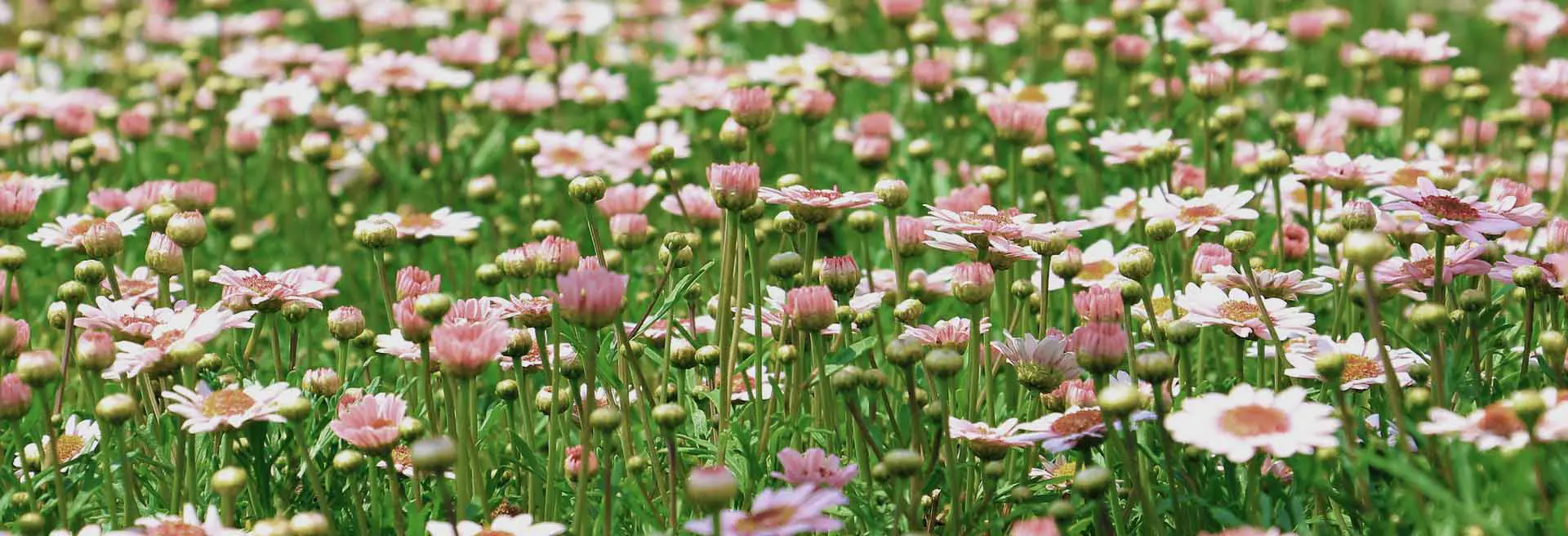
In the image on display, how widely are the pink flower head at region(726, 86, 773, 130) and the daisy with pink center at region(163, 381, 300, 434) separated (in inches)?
44.7

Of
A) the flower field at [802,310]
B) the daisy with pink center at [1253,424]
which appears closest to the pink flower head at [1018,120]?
the flower field at [802,310]

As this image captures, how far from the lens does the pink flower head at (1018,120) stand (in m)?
3.57

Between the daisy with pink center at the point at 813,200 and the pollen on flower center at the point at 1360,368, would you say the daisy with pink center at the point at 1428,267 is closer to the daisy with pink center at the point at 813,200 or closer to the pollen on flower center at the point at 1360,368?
the pollen on flower center at the point at 1360,368

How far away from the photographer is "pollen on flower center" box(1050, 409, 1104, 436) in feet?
7.29

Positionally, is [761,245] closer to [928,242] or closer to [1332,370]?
[928,242]

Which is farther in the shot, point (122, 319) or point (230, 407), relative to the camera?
point (122, 319)

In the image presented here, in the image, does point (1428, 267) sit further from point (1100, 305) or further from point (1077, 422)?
point (1077, 422)

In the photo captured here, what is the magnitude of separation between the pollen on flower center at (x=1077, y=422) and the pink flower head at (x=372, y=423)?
95 centimetres

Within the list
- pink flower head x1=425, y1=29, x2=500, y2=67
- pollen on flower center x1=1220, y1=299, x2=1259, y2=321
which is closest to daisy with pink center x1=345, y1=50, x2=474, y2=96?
pink flower head x1=425, y1=29, x2=500, y2=67

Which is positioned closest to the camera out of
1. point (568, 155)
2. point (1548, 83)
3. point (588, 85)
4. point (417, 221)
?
point (417, 221)

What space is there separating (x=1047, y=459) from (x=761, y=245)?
1153 millimetres

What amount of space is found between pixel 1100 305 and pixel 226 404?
4.57ft

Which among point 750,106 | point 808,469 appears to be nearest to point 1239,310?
point 808,469

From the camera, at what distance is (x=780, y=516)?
1.95 metres
